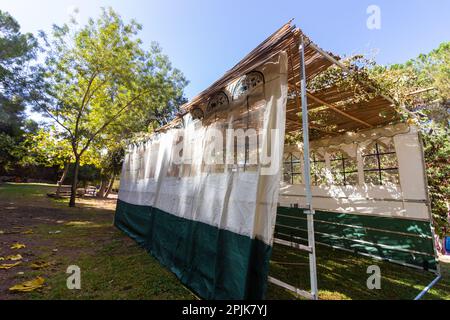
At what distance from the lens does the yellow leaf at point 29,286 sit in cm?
258

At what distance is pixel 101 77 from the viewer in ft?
31.4

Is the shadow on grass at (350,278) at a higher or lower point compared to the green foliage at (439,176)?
lower

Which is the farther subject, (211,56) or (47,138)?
(47,138)

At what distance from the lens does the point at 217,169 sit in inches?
111

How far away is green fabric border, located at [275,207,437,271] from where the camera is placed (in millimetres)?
3844

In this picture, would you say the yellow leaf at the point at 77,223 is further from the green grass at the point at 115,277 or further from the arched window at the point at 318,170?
the arched window at the point at 318,170

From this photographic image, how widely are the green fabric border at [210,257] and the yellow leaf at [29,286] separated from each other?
1.65 metres

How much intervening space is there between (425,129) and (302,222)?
338cm

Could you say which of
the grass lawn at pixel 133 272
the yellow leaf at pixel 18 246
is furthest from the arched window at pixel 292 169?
the yellow leaf at pixel 18 246

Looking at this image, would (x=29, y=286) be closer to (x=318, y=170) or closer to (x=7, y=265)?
(x=7, y=265)

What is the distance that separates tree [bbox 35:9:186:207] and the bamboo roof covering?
247 inches

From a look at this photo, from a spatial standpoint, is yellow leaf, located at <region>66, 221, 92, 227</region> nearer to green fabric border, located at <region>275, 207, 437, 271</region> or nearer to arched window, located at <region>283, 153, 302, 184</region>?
green fabric border, located at <region>275, 207, 437, 271</region>

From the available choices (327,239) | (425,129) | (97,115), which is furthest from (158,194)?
(97,115)

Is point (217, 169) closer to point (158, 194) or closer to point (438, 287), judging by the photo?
point (158, 194)
